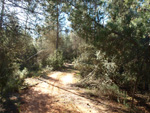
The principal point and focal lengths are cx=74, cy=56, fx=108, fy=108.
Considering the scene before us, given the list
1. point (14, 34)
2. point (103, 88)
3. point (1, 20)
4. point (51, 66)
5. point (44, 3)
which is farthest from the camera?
point (51, 66)

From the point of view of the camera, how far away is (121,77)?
619cm

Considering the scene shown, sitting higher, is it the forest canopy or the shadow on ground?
the forest canopy

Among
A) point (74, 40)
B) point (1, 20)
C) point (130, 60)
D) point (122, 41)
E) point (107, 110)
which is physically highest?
point (74, 40)

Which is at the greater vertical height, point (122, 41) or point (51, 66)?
point (122, 41)

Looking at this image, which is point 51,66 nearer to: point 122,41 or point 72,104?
point 72,104

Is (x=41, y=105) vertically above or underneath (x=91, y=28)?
underneath

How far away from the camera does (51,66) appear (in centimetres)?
1552

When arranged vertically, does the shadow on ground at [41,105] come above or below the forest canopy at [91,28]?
below

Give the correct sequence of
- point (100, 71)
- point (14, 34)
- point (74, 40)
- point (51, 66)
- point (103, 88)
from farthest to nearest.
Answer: point (74, 40) < point (51, 66) < point (100, 71) < point (103, 88) < point (14, 34)

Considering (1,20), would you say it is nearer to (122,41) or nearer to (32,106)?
(32,106)

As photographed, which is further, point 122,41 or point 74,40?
point 74,40

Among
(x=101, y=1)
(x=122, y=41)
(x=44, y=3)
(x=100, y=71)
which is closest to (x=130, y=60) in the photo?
(x=122, y=41)

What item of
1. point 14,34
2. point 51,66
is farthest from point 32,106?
point 51,66

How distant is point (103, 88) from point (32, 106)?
12.3 feet
